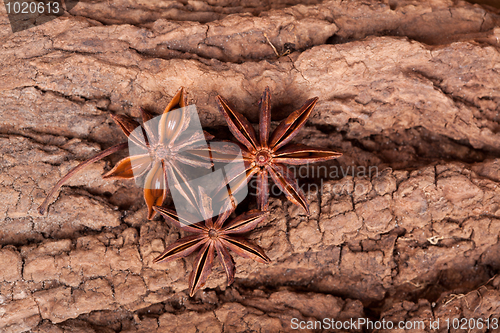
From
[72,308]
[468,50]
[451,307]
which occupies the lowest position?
[451,307]

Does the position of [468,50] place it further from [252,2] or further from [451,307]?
[451,307]

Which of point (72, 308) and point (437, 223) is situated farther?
point (437, 223)

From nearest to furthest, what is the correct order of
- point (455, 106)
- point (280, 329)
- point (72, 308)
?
point (72, 308), point (280, 329), point (455, 106)

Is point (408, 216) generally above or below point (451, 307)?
above

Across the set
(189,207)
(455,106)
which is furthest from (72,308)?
(455,106)

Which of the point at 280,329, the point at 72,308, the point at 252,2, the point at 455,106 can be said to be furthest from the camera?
the point at 252,2

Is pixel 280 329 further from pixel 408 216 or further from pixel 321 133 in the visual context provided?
pixel 321 133
